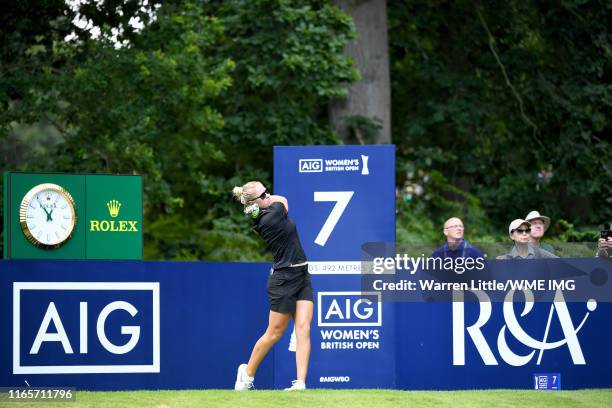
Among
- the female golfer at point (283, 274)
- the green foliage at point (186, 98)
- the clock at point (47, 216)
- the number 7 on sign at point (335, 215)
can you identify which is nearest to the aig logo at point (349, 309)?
the number 7 on sign at point (335, 215)

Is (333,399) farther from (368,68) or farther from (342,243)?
(368,68)

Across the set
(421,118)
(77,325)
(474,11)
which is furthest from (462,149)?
(77,325)

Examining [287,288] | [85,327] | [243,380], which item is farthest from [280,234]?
[85,327]

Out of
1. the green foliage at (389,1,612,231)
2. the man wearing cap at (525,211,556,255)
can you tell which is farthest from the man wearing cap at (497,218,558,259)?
the green foliage at (389,1,612,231)

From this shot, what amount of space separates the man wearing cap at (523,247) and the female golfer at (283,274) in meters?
2.34

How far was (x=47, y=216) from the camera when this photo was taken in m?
11.1

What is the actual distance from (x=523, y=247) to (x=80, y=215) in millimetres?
4401

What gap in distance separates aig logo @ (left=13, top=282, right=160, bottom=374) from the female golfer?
137cm

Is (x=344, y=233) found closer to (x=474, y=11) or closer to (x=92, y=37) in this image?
(x=92, y=37)

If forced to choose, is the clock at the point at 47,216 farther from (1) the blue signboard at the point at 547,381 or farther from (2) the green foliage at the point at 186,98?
(2) the green foliage at the point at 186,98

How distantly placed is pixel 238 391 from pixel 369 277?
2022 millimetres

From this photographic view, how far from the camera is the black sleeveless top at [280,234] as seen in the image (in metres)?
10.5

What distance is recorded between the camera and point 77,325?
36.2 ft

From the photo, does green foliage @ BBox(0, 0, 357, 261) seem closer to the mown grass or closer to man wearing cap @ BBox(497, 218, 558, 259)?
man wearing cap @ BBox(497, 218, 558, 259)
